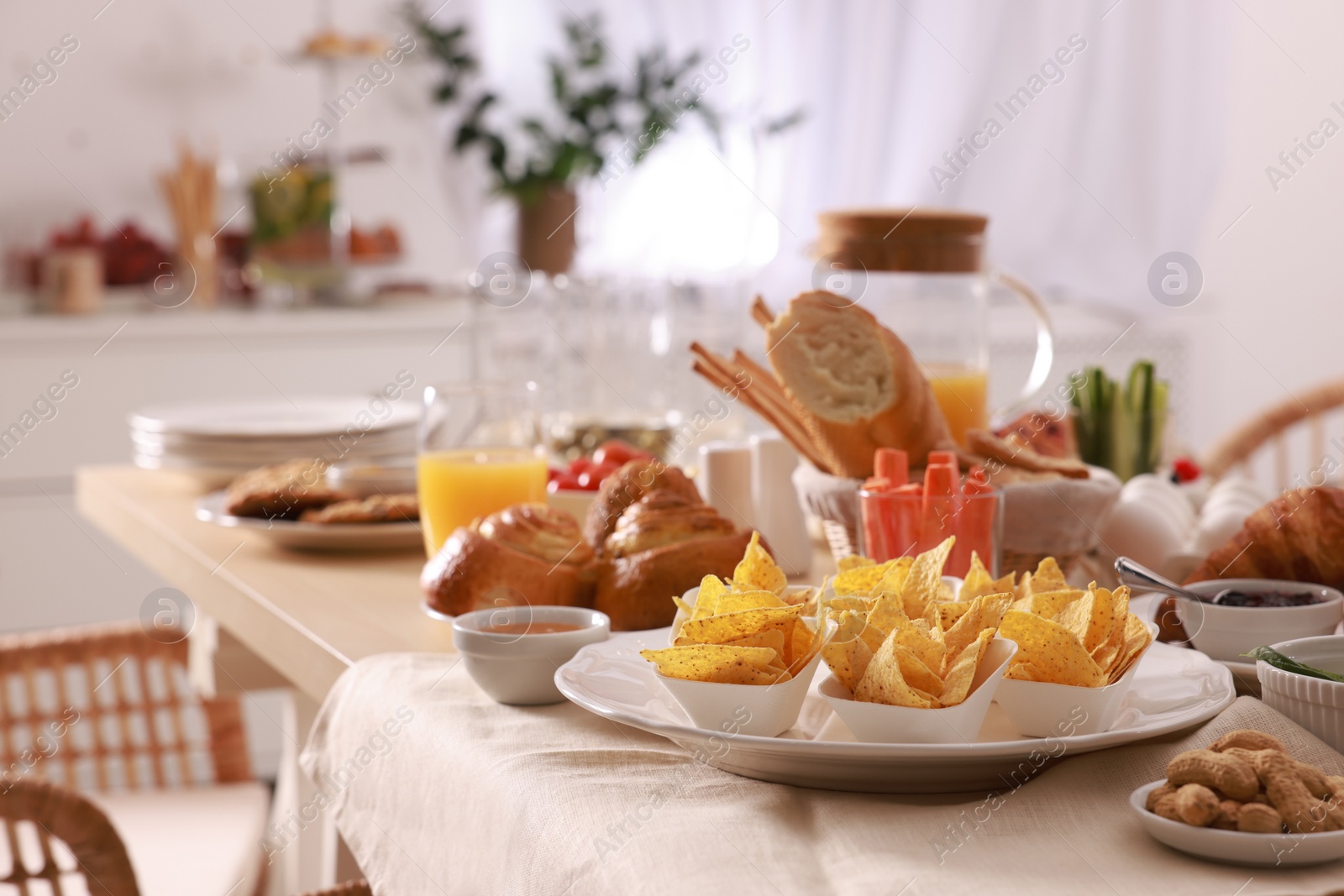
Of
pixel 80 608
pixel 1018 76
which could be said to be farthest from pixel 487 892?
pixel 1018 76

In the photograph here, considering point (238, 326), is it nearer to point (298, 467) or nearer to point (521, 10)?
point (521, 10)

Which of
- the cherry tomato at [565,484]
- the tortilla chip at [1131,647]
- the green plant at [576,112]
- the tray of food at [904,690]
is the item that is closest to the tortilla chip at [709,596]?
the tray of food at [904,690]

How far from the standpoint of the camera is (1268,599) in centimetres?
89

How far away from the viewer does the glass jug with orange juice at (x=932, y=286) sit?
1.21 m

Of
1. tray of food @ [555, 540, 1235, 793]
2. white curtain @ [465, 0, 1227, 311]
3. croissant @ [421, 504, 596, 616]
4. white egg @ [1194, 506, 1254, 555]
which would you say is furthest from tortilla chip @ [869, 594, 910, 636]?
white curtain @ [465, 0, 1227, 311]

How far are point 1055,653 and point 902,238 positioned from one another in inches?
23.6

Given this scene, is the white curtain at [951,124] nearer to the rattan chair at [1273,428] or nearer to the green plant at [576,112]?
the green plant at [576,112]

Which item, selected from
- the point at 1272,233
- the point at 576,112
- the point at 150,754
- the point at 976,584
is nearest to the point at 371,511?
the point at 150,754

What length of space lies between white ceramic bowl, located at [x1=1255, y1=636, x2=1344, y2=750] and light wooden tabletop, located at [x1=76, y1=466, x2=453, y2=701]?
0.54m

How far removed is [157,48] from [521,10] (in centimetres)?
104

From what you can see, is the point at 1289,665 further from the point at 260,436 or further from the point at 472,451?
the point at 260,436

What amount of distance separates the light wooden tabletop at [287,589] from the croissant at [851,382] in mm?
329

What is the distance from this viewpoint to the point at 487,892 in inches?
27.8

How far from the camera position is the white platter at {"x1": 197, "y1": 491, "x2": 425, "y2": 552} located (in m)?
1.31
